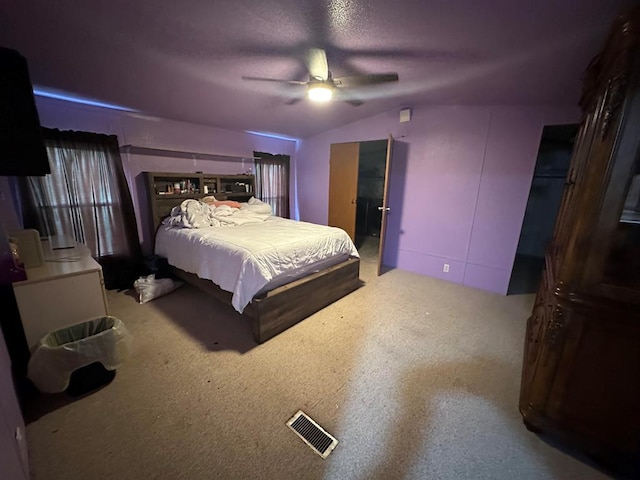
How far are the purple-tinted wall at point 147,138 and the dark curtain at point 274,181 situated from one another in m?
0.23

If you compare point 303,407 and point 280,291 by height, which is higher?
point 280,291

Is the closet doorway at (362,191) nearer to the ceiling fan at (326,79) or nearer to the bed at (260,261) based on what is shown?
the bed at (260,261)

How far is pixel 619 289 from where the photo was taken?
113 centimetres

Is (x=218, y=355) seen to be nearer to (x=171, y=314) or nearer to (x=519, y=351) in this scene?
(x=171, y=314)

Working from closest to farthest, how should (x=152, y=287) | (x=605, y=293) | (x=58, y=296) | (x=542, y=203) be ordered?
(x=605, y=293)
(x=58, y=296)
(x=152, y=287)
(x=542, y=203)

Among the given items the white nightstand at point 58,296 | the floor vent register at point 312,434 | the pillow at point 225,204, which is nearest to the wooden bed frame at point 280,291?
the pillow at point 225,204

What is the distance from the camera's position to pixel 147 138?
3.33 m

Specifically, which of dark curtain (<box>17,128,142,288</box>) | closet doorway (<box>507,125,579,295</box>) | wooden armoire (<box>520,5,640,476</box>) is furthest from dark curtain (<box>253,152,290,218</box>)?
wooden armoire (<box>520,5,640,476</box>)

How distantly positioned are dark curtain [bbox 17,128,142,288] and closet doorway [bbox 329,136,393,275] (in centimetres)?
307

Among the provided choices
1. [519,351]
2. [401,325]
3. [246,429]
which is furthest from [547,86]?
[246,429]

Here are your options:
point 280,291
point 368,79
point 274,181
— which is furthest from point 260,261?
point 274,181

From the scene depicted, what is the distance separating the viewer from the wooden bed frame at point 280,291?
2.11m

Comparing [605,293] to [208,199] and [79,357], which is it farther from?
[208,199]

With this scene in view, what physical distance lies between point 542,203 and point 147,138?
6282 mm
